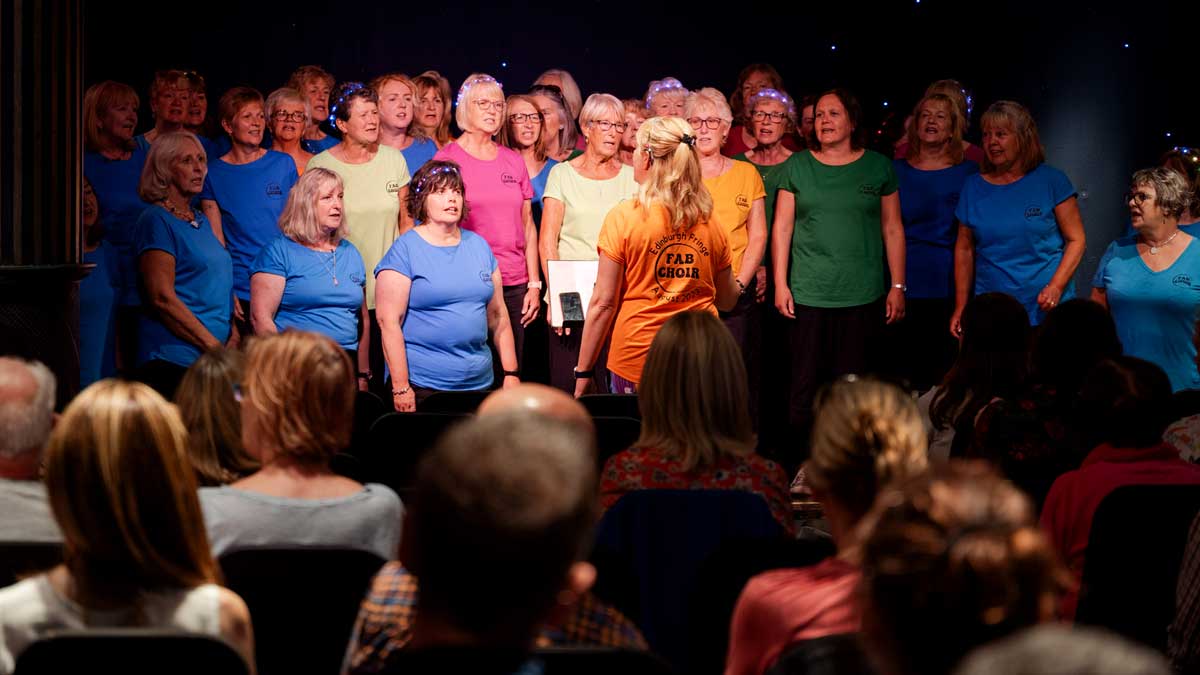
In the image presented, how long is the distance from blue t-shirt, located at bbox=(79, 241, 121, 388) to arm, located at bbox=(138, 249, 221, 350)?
1.82ft

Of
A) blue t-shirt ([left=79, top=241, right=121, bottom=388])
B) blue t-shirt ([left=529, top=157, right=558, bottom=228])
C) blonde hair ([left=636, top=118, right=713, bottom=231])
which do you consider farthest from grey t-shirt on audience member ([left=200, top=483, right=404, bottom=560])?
blue t-shirt ([left=529, top=157, right=558, bottom=228])

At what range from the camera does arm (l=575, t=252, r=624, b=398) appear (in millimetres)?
4922

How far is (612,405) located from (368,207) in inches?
94.2

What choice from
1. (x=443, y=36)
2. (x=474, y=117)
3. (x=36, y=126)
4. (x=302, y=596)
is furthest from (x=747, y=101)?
(x=302, y=596)

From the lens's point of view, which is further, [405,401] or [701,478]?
[405,401]

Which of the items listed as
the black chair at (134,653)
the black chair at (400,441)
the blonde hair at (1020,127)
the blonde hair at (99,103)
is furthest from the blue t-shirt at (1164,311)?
the black chair at (134,653)

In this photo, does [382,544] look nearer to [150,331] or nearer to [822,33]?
[150,331]

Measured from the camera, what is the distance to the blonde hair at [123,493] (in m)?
1.83

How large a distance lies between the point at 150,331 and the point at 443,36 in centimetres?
361

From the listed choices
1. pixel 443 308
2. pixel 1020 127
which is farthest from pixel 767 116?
pixel 443 308

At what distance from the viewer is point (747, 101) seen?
6.98 metres

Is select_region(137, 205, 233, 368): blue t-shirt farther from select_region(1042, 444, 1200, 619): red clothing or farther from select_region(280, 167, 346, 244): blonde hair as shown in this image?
select_region(1042, 444, 1200, 619): red clothing

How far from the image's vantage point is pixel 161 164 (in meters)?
5.21

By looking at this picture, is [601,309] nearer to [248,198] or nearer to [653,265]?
[653,265]
